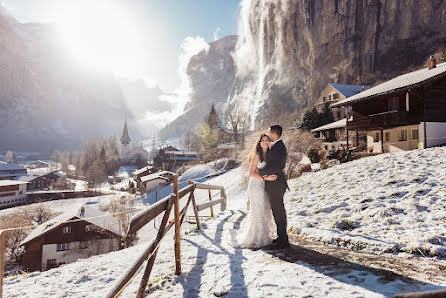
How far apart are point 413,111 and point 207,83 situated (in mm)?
179166

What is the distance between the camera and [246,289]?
11.2 ft

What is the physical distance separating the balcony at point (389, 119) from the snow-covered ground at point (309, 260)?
10879 millimetres

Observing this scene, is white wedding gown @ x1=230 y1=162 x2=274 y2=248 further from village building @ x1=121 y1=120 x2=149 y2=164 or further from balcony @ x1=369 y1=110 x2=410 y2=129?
village building @ x1=121 y1=120 x2=149 y2=164

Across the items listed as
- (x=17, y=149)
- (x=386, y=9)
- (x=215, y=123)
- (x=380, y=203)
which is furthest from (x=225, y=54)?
(x=380, y=203)

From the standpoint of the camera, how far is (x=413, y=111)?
17.4 meters

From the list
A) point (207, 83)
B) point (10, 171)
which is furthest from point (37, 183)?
point (207, 83)

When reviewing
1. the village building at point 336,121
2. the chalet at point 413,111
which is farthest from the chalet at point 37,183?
the chalet at point 413,111

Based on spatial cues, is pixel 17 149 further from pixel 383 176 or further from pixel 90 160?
pixel 383 176

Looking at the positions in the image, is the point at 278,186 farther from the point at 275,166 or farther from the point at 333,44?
the point at 333,44

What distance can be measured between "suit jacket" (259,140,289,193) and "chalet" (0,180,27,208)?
5799 cm

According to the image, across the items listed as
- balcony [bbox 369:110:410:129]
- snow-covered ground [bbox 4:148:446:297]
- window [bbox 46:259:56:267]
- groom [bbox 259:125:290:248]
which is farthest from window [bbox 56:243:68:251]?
balcony [bbox 369:110:410:129]

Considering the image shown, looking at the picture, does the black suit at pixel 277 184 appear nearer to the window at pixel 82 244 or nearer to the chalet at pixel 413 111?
the chalet at pixel 413 111

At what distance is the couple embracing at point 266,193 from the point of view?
4.89m

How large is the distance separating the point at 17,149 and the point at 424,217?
249 metres
